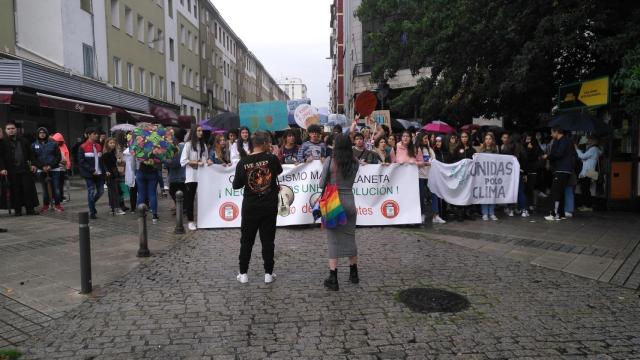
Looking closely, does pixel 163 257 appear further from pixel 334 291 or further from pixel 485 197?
pixel 485 197

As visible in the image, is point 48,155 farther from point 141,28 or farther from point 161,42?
point 161,42

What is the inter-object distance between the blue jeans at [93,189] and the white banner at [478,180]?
7.15 m

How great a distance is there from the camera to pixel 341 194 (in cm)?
563

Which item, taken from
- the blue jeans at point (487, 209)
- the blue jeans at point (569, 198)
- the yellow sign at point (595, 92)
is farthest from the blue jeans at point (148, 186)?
the yellow sign at point (595, 92)

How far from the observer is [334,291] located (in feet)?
17.9

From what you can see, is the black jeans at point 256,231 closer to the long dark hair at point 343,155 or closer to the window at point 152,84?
the long dark hair at point 343,155

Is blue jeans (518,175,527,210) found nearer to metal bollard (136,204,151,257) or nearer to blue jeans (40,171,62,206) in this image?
metal bollard (136,204,151,257)

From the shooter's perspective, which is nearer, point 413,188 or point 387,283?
point 387,283

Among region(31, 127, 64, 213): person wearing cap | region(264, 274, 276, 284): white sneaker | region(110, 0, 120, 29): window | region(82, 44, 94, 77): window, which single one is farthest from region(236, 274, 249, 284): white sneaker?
region(110, 0, 120, 29): window

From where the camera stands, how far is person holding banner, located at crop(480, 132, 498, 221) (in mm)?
10336

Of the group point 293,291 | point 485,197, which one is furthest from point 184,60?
point 293,291

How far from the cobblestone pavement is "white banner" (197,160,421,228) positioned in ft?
7.37

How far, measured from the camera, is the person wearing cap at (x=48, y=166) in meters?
11.1

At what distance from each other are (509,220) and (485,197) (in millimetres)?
673
